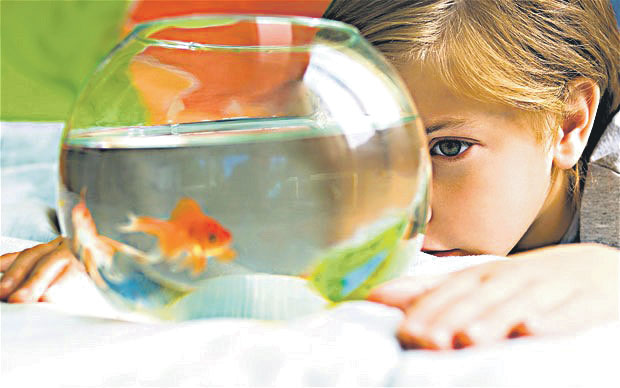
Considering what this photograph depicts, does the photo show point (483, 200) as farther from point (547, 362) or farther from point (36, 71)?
point (36, 71)

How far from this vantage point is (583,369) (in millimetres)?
375

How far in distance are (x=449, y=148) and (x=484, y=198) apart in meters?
0.11

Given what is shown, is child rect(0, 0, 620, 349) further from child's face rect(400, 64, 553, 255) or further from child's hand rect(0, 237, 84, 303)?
child's hand rect(0, 237, 84, 303)

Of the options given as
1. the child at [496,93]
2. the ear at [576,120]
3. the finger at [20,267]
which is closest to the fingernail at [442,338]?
the finger at [20,267]

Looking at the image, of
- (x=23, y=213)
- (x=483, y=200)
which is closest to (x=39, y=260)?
(x=23, y=213)

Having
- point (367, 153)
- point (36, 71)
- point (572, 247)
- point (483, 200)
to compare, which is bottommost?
point (36, 71)

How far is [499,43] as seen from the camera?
105 centimetres

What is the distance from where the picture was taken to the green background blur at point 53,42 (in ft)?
7.52

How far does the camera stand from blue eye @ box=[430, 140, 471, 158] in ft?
3.37

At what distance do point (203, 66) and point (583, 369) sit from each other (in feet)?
1.06

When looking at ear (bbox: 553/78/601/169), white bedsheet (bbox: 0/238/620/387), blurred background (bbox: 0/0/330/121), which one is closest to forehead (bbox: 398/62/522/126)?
ear (bbox: 553/78/601/169)

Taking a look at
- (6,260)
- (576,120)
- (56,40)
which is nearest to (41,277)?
(6,260)

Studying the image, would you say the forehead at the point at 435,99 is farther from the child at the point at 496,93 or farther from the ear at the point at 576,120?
the ear at the point at 576,120

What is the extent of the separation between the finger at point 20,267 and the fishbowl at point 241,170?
6.0 inches
